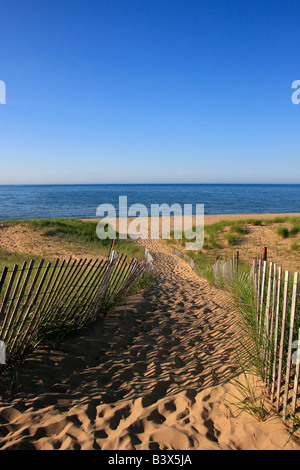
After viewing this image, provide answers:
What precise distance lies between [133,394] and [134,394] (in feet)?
0.04

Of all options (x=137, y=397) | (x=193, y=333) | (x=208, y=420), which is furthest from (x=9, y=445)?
(x=193, y=333)

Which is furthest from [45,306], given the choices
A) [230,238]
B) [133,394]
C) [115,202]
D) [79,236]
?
[115,202]

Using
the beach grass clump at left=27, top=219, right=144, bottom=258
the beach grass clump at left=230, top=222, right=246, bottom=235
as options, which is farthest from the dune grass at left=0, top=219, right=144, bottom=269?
the beach grass clump at left=230, top=222, right=246, bottom=235

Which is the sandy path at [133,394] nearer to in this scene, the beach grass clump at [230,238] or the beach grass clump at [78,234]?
the beach grass clump at [78,234]

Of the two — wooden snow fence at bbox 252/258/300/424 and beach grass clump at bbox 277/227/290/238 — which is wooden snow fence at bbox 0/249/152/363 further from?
beach grass clump at bbox 277/227/290/238

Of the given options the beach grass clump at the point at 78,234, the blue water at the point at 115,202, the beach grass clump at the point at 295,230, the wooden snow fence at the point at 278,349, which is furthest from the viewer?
the blue water at the point at 115,202

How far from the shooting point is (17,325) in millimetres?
3418

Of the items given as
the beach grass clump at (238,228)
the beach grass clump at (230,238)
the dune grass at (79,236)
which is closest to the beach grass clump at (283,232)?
the beach grass clump at (238,228)

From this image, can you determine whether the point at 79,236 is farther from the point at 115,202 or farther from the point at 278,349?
the point at 115,202

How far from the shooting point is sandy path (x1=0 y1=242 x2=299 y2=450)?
240cm

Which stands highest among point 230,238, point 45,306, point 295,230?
point 45,306

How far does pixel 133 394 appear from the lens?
3115mm

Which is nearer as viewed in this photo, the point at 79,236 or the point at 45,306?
the point at 45,306

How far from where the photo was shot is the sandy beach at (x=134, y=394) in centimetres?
240
